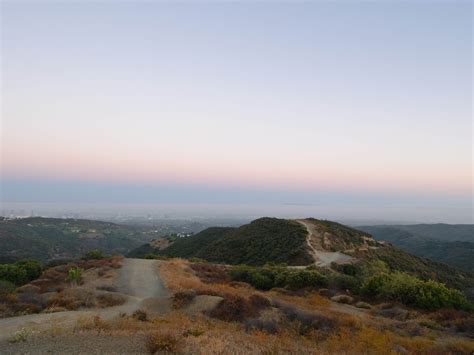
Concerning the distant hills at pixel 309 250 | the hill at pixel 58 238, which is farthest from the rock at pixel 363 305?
the hill at pixel 58 238

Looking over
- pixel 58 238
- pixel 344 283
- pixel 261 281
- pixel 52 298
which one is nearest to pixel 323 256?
pixel 344 283

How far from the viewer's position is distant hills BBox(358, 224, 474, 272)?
78331 millimetres

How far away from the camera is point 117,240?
11288 centimetres

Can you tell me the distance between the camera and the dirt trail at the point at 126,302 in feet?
34.2

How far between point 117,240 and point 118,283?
98952mm

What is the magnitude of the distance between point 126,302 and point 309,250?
2910cm

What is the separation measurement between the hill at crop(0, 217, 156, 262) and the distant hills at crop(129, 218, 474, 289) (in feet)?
118

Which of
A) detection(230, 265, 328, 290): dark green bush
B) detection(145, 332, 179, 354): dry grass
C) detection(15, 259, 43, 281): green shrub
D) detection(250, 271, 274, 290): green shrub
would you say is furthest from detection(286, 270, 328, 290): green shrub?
detection(15, 259, 43, 281): green shrub

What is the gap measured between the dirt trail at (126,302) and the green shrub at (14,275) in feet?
19.8

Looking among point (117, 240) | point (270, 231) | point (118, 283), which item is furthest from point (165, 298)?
point (117, 240)

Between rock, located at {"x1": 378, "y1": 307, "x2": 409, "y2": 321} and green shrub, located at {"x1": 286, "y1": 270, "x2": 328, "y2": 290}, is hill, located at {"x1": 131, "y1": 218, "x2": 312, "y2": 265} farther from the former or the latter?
rock, located at {"x1": 378, "y1": 307, "x2": 409, "y2": 321}

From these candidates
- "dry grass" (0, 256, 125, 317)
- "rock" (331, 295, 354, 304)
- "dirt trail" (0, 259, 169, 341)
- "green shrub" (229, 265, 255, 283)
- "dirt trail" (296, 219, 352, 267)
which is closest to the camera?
"dirt trail" (0, 259, 169, 341)

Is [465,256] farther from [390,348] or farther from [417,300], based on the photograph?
[390,348]

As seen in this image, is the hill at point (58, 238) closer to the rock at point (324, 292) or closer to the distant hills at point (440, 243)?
the rock at point (324, 292)
